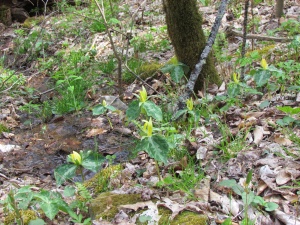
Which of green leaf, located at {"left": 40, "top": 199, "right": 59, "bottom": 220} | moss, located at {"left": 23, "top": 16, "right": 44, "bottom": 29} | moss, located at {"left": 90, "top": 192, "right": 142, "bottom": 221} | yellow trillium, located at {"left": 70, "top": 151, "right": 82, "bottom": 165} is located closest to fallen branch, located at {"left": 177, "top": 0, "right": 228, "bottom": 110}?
moss, located at {"left": 90, "top": 192, "right": 142, "bottom": 221}

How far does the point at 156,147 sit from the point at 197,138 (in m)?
0.93

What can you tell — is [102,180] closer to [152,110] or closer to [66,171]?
[66,171]

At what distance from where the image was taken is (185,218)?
243cm

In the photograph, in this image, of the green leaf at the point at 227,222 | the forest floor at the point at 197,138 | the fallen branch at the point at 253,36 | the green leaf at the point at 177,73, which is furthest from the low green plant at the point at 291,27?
the green leaf at the point at 227,222

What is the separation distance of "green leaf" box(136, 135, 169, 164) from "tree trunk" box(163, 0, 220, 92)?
66.0 inches

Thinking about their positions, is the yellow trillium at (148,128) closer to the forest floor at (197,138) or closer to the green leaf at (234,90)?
the forest floor at (197,138)

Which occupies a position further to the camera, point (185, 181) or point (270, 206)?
point (185, 181)

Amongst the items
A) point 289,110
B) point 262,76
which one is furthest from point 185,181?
point 262,76

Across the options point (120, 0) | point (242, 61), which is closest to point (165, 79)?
point (242, 61)

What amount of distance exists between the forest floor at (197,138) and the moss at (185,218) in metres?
0.03

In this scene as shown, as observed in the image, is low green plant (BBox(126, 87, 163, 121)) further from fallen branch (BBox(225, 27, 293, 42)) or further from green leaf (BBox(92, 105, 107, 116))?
fallen branch (BBox(225, 27, 293, 42))

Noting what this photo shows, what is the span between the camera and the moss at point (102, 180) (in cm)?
303

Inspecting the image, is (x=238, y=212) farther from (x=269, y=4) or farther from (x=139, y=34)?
(x=269, y=4)

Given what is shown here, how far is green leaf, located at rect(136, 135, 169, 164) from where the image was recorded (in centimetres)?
259
